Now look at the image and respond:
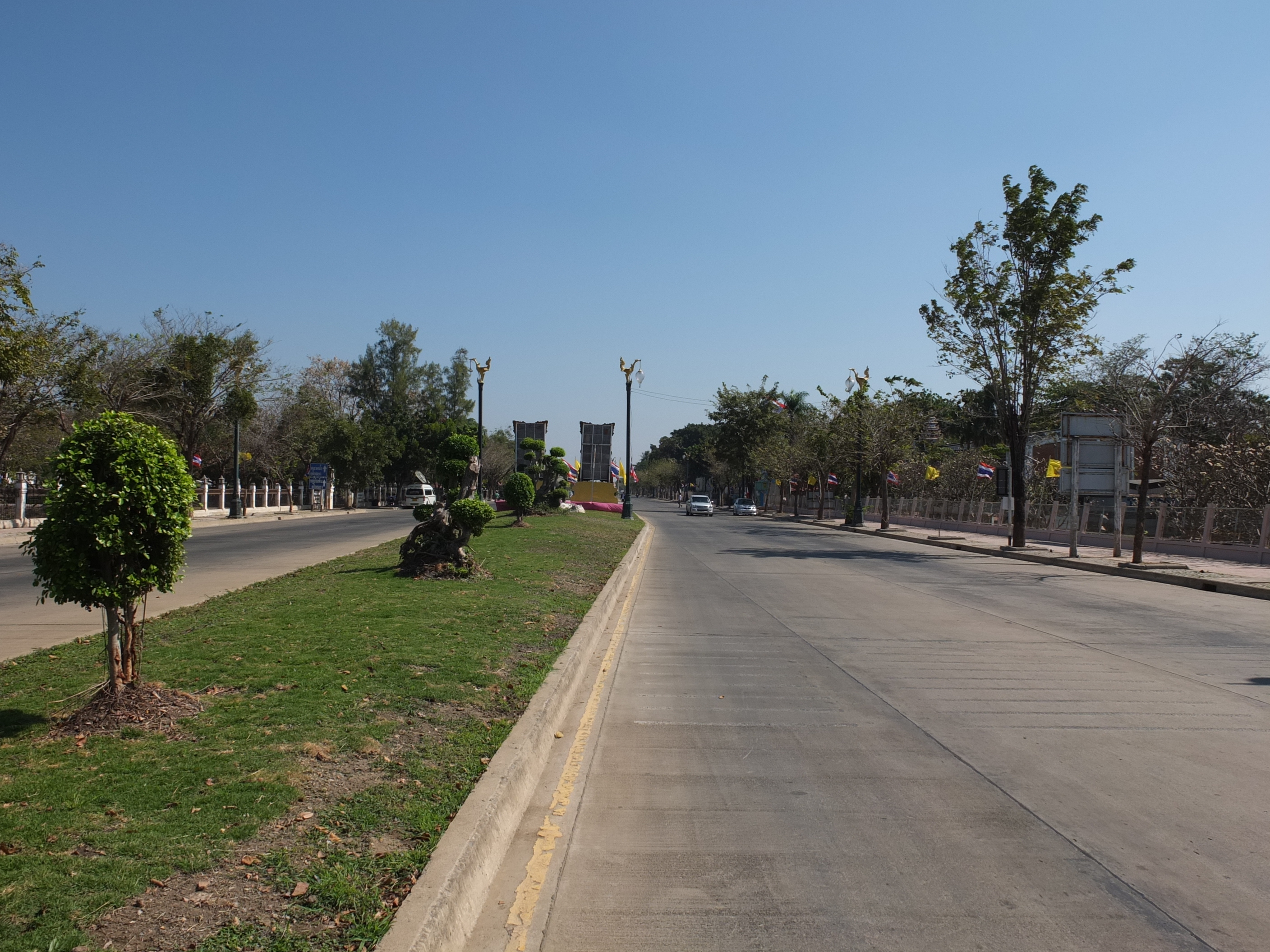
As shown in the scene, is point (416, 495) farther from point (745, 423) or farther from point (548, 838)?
point (548, 838)

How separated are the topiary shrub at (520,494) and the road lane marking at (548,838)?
2204 centimetres

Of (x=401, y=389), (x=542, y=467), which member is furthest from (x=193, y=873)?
(x=401, y=389)

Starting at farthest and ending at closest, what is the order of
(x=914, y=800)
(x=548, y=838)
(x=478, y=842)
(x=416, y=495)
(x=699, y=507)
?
(x=699, y=507) → (x=416, y=495) → (x=914, y=800) → (x=548, y=838) → (x=478, y=842)

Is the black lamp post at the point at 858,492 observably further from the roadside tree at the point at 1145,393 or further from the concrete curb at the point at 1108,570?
the roadside tree at the point at 1145,393

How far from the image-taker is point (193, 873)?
12.4ft

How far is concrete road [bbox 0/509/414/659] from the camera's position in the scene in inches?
420

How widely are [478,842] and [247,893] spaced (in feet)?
3.31

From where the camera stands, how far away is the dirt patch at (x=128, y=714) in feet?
18.5

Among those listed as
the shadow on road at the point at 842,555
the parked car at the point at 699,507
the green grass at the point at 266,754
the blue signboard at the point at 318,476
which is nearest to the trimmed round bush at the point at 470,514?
the green grass at the point at 266,754

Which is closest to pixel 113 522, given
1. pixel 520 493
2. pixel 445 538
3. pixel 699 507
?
pixel 445 538

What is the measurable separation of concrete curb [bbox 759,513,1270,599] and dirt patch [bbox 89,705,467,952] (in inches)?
748

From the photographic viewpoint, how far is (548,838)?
4.91 meters

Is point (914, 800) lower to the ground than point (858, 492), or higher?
lower

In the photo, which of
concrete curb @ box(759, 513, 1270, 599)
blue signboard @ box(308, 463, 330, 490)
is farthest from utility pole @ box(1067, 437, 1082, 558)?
blue signboard @ box(308, 463, 330, 490)
